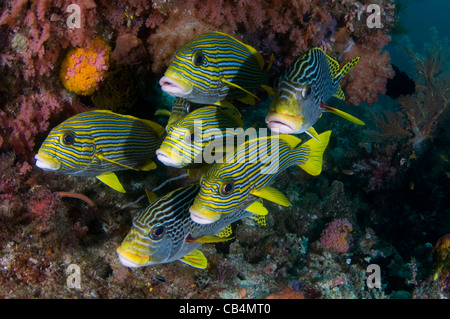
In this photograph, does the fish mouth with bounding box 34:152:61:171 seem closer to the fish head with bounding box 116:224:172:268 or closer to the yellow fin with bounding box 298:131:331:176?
the fish head with bounding box 116:224:172:268

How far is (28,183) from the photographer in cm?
378

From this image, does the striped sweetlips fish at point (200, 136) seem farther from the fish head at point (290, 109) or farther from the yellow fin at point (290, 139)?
the fish head at point (290, 109)

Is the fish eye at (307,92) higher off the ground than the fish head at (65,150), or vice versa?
the fish eye at (307,92)

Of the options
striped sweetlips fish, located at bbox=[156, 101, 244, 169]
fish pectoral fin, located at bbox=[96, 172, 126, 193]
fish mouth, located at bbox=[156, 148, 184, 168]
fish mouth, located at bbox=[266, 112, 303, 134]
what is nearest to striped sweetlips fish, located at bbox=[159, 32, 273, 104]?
striped sweetlips fish, located at bbox=[156, 101, 244, 169]

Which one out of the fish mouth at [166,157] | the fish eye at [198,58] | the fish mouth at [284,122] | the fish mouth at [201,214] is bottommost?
the fish mouth at [201,214]

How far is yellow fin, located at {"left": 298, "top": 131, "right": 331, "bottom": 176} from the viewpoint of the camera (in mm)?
3338

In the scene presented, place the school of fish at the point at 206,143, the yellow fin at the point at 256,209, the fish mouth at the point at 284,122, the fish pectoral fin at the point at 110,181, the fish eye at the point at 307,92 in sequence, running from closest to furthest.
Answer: the fish mouth at the point at 284,122, the fish eye at the point at 307,92, the school of fish at the point at 206,143, the yellow fin at the point at 256,209, the fish pectoral fin at the point at 110,181

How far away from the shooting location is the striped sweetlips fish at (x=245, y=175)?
2.58 m

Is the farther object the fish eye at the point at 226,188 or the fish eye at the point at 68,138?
the fish eye at the point at 68,138

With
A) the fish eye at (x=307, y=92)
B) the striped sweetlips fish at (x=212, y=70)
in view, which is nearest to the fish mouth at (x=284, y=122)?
the fish eye at (x=307, y=92)

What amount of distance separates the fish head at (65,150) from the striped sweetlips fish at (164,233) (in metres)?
0.88

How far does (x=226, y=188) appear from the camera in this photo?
102 inches

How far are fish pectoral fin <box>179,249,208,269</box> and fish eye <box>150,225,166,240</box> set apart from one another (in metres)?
0.76

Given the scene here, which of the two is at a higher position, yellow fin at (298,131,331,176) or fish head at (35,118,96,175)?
yellow fin at (298,131,331,176)
